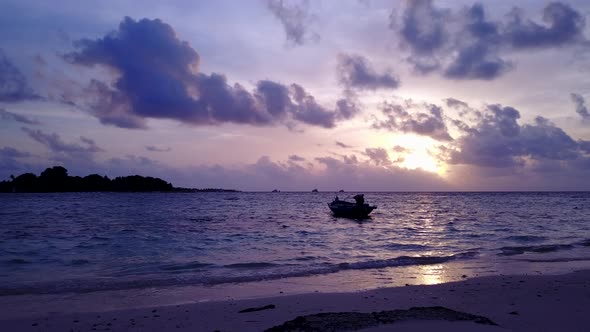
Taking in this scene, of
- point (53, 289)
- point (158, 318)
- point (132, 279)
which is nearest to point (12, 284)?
point (53, 289)

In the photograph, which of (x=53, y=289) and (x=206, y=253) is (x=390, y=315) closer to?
(x=53, y=289)

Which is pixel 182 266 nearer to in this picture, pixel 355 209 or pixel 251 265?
pixel 251 265

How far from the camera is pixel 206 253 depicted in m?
21.9

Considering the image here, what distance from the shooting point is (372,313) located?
945cm

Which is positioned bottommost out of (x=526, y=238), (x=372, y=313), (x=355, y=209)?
(x=526, y=238)

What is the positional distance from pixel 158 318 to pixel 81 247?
52.3 ft

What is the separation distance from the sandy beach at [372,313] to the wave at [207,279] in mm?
2188

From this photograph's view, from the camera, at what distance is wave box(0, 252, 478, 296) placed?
1365cm

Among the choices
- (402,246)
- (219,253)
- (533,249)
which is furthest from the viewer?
(402,246)

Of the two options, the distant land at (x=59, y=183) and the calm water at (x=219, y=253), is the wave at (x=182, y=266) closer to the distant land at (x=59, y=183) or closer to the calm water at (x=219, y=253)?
the calm water at (x=219, y=253)

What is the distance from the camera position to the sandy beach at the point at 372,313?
339 inches

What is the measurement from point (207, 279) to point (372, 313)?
7.73m

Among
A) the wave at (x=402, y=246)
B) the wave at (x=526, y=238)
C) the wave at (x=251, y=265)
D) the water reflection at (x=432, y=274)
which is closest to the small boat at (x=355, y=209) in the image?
the wave at (x=526, y=238)

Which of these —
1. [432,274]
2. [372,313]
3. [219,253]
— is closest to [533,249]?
[432,274]
